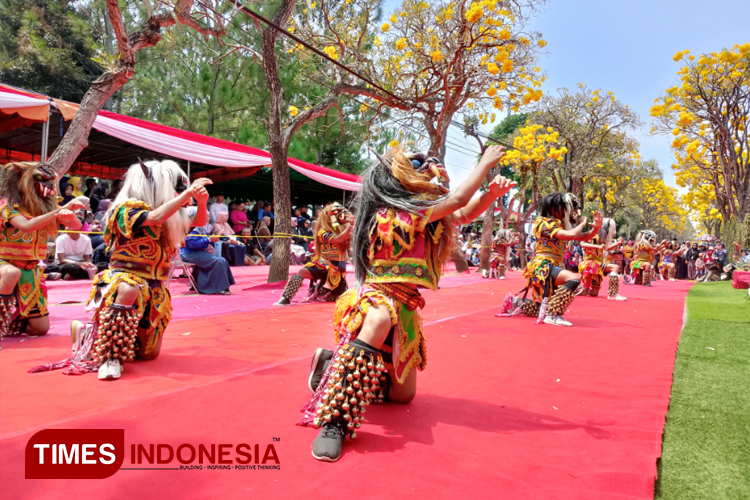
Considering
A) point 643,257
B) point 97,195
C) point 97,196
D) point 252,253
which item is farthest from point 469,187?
point 252,253

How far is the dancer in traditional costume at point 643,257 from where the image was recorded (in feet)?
39.6

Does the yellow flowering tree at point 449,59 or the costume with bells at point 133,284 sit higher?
the yellow flowering tree at point 449,59

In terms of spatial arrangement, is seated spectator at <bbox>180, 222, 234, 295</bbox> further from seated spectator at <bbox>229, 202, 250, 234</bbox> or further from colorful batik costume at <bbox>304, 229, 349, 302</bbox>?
seated spectator at <bbox>229, 202, 250, 234</bbox>

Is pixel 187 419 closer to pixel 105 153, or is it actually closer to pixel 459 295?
pixel 459 295

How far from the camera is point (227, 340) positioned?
4457 mm

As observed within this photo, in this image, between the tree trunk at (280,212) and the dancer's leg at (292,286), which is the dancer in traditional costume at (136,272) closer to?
the dancer's leg at (292,286)

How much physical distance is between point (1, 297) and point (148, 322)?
5.05 ft

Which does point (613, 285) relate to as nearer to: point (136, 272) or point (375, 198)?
point (375, 198)

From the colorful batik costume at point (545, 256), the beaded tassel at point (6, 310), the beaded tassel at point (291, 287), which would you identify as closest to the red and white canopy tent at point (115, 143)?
the beaded tassel at point (291, 287)

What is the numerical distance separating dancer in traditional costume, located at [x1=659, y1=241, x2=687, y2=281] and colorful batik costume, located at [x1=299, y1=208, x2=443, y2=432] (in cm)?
1698

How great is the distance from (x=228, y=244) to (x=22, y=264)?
849 cm

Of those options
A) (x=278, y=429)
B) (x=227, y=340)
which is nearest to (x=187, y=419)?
(x=278, y=429)

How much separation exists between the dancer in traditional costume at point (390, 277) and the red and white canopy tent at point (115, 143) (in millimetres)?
5902

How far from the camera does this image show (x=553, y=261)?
602 centimetres
